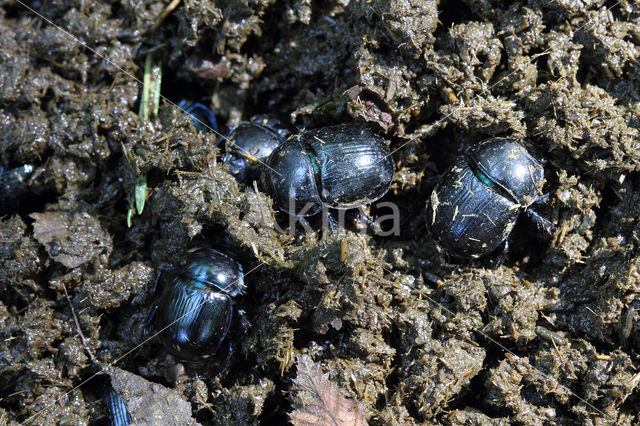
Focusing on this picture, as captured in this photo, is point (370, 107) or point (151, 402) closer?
point (151, 402)

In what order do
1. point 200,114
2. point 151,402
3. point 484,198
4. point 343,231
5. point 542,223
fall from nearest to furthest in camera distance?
point 151,402 → point 484,198 → point 542,223 → point 343,231 → point 200,114

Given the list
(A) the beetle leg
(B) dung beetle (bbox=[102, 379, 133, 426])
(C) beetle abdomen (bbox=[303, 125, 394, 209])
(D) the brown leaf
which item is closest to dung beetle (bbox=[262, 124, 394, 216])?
(C) beetle abdomen (bbox=[303, 125, 394, 209])

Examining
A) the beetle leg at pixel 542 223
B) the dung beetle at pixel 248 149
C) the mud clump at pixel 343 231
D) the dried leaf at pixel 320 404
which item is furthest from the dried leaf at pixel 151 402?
the beetle leg at pixel 542 223

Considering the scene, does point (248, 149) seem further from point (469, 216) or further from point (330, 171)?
point (469, 216)

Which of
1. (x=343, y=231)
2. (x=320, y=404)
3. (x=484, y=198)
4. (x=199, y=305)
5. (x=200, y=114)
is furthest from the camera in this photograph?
(x=200, y=114)

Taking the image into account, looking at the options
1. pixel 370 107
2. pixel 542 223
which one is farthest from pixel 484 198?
pixel 370 107

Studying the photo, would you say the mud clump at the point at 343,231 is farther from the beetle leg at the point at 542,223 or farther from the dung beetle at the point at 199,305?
the dung beetle at the point at 199,305

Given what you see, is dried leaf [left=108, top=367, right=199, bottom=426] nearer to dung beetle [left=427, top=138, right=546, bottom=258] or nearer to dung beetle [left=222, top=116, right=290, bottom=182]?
dung beetle [left=222, top=116, right=290, bottom=182]
